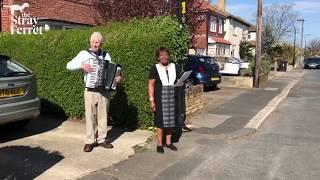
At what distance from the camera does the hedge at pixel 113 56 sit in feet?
29.7

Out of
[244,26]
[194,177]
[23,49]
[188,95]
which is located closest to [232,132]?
[188,95]

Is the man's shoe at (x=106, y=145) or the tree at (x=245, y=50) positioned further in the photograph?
the tree at (x=245, y=50)

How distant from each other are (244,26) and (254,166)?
6163cm

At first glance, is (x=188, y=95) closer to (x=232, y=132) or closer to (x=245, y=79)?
(x=232, y=132)

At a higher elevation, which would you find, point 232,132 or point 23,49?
point 23,49

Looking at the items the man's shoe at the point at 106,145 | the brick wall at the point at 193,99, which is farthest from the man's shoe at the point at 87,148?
the brick wall at the point at 193,99

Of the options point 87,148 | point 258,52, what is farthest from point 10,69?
point 258,52

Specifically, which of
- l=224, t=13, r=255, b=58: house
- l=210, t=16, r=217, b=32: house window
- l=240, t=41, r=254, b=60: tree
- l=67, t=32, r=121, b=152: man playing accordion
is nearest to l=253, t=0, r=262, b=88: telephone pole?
l=67, t=32, r=121, b=152: man playing accordion

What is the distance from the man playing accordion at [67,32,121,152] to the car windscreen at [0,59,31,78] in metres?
1.17

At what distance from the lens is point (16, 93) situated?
788 centimetres

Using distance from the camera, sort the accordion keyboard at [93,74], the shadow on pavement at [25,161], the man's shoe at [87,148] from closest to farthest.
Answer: the shadow on pavement at [25,161], the accordion keyboard at [93,74], the man's shoe at [87,148]

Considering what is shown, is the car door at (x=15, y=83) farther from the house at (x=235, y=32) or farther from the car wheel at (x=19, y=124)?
the house at (x=235, y=32)

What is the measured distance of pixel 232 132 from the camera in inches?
379

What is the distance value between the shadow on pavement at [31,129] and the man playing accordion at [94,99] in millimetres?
1537
